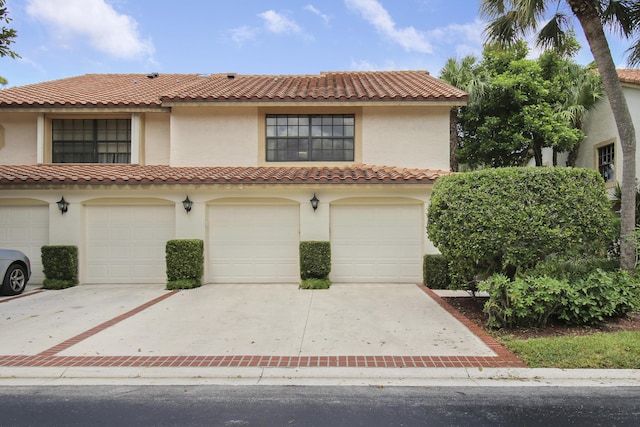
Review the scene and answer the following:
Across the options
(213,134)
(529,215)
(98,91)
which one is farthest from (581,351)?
(98,91)

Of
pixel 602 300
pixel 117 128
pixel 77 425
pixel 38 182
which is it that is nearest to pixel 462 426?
pixel 77 425

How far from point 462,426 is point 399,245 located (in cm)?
712

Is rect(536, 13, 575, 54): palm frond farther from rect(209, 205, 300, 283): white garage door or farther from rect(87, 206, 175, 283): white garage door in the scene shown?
rect(87, 206, 175, 283): white garage door

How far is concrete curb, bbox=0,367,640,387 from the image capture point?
14.6 ft

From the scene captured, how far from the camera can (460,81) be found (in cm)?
1563

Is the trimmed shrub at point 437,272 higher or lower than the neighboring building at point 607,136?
lower

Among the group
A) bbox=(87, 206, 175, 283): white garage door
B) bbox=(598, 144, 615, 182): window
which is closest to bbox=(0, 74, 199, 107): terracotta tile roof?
bbox=(87, 206, 175, 283): white garage door

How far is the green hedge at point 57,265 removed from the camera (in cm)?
1012

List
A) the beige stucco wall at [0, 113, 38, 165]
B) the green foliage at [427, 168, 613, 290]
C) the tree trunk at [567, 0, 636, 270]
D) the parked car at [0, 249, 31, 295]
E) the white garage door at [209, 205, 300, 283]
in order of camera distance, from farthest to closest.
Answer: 1. the beige stucco wall at [0, 113, 38, 165]
2. the white garage door at [209, 205, 300, 283]
3. the parked car at [0, 249, 31, 295]
4. the tree trunk at [567, 0, 636, 270]
5. the green foliage at [427, 168, 613, 290]

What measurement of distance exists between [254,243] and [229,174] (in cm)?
205

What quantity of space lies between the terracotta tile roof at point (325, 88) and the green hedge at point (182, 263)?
4.71m

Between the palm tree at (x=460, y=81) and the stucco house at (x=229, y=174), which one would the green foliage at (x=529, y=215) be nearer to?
the stucco house at (x=229, y=174)

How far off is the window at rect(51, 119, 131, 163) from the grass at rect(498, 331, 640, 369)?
1233 cm

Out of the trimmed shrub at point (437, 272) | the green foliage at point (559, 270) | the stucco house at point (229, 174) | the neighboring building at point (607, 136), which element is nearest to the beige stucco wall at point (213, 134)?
the stucco house at point (229, 174)
